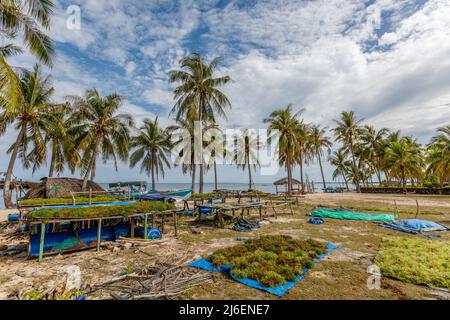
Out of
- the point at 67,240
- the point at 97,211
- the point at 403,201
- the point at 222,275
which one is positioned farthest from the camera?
the point at 403,201

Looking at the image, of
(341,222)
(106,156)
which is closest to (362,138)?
(341,222)

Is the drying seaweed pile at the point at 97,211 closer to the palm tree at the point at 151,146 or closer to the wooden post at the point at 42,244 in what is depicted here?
the wooden post at the point at 42,244

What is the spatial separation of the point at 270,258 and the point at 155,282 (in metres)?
3.59

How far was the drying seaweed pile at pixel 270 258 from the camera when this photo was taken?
5.63 m

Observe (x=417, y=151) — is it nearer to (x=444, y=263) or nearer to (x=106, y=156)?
(x=444, y=263)

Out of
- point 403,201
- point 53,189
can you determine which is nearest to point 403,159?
point 403,201

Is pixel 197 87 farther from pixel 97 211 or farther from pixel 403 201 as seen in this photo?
pixel 403 201

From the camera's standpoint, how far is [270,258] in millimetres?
6941

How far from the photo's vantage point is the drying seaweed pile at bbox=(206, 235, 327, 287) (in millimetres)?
5632

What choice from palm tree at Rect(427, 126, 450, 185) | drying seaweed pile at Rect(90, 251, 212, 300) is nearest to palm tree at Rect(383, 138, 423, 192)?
palm tree at Rect(427, 126, 450, 185)

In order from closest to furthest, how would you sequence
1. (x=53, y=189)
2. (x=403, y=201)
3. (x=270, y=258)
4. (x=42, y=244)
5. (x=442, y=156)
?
1. (x=270, y=258)
2. (x=42, y=244)
3. (x=53, y=189)
4. (x=403, y=201)
5. (x=442, y=156)

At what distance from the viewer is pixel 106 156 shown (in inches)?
901

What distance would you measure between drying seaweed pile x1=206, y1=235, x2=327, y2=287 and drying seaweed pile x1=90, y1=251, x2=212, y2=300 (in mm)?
1054

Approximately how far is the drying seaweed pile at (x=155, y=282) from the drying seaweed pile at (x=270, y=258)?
1.05 metres
